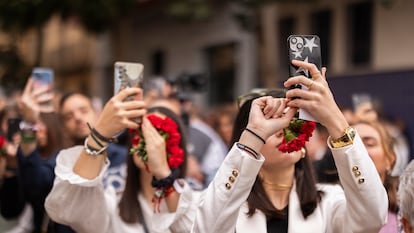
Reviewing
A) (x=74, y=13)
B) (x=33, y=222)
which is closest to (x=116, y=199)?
(x=33, y=222)

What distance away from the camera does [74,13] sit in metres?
15.5

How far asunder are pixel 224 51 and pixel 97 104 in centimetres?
1106

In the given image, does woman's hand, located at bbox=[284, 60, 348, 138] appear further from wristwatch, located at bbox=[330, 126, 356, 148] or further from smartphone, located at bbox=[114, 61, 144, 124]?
smartphone, located at bbox=[114, 61, 144, 124]

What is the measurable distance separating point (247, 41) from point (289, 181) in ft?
46.6

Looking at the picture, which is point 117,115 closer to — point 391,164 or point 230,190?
point 230,190

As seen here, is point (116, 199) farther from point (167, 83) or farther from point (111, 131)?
point (167, 83)

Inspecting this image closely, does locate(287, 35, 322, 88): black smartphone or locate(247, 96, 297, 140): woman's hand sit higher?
locate(287, 35, 322, 88): black smartphone

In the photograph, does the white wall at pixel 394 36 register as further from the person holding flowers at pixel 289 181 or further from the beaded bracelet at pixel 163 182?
the person holding flowers at pixel 289 181

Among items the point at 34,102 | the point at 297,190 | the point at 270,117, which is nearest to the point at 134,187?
the point at 34,102

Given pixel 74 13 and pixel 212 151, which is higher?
pixel 74 13

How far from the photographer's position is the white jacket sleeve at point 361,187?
9.46ft

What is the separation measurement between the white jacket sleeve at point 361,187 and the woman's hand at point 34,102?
7.73 feet

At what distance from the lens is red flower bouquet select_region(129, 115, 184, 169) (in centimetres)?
391

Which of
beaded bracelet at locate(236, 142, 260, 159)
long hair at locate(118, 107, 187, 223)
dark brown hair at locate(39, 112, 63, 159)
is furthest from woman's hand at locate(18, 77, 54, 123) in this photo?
beaded bracelet at locate(236, 142, 260, 159)
